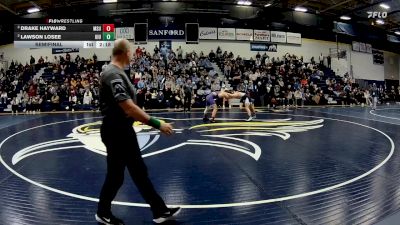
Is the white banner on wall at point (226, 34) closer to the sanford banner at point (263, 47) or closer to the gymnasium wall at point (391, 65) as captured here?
the sanford banner at point (263, 47)

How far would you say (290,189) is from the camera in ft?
13.1

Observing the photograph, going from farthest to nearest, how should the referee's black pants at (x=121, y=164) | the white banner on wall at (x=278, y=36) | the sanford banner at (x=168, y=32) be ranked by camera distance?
the white banner on wall at (x=278, y=36) → the sanford banner at (x=168, y=32) → the referee's black pants at (x=121, y=164)

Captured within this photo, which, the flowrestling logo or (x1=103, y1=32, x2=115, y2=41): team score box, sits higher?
the flowrestling logo

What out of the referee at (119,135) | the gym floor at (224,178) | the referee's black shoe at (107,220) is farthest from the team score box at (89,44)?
the referee's black shoe at (107,220)

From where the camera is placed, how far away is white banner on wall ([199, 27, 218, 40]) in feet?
75.4

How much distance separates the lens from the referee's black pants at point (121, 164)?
2818 mm

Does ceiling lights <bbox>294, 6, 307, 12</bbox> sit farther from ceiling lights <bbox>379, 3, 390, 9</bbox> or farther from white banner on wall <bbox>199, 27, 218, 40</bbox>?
white banner on wall <bbox>199, 27, 218, 40</bbox>

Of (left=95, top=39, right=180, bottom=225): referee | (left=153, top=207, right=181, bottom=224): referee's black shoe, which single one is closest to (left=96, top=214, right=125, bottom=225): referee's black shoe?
(left=95, top=39, right=180, bottom=225): referee

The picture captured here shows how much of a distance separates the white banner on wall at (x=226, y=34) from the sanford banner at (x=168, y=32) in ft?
9.90

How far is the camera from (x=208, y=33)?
23.1 metres

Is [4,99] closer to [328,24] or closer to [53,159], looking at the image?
[53,159]

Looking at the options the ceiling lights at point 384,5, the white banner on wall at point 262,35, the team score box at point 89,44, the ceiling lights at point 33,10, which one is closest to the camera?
the team score box at point 89,44

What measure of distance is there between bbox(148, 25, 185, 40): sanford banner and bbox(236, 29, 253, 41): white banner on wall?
4375 millimetres

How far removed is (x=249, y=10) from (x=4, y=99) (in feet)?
55.5
